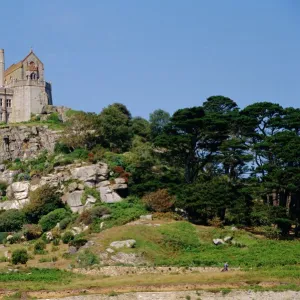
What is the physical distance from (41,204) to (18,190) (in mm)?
6333

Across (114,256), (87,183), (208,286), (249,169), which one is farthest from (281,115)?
(208,286)

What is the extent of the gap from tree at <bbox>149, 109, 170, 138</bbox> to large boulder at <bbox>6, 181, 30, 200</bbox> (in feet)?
58.4

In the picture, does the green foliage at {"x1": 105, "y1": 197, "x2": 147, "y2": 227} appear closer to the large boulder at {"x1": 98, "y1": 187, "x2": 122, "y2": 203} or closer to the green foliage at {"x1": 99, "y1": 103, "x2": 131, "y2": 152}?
the large boulder at {"x1": 98, "y1": 187, "x2": 122, "y2": 203}

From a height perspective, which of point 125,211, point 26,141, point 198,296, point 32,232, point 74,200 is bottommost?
point 198,296

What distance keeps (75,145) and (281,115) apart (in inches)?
839

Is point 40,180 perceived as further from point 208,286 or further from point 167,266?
point 208,286

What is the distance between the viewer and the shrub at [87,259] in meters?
61.7

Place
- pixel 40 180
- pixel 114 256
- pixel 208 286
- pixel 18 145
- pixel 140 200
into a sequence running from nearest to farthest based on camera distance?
pixel 208 286 → pixel 114 256 → pixel 140 200 → pixel 40 180 → pixel 18 145

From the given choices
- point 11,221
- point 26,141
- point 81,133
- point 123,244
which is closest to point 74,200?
point 11,221

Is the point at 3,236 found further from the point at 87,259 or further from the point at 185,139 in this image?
the point at 185,139

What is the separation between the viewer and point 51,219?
73.9m

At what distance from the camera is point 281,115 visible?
7900 centimetres

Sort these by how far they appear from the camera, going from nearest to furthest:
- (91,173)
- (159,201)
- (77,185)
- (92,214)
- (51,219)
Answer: (92,214) < (159,201) < (51,219) < (77,185) < (91,173)

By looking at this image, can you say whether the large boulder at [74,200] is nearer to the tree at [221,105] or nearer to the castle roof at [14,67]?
the tree at [221,105]
